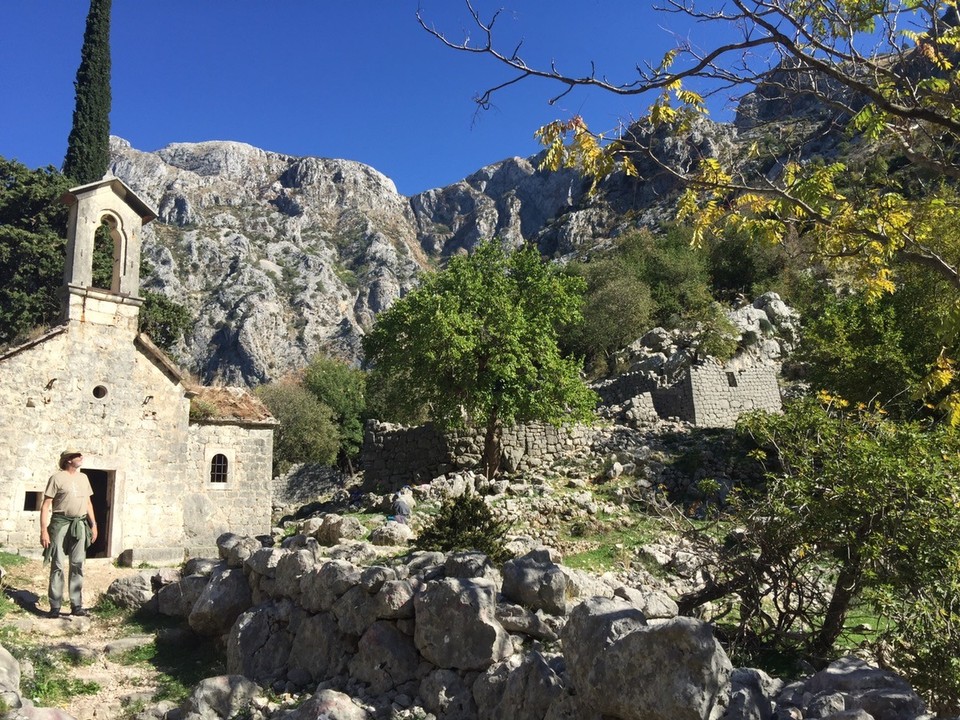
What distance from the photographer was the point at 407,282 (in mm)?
92562

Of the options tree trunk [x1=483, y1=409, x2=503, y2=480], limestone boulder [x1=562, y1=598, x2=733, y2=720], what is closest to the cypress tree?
tree trunk [x1=483, y1=409, x2=503, y2=480]

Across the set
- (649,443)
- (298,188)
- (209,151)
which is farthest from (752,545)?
(209,151)

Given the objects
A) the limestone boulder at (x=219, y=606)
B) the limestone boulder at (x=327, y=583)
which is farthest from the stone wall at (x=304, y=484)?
the limestone boulder at (x=327, y=583)

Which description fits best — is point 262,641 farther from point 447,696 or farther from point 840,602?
point 840,602

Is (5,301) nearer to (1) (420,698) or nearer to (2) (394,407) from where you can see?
(2) (394,407)

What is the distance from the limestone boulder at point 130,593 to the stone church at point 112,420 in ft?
9.66

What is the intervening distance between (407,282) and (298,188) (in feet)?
88.3

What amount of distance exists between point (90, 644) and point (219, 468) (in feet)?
30.2

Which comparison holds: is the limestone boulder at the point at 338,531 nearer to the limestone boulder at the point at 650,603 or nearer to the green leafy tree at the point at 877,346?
the limestone boulder at the point at 650,603

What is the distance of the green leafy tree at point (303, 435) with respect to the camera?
40.7 m

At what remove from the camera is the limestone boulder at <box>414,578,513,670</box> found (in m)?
5.86

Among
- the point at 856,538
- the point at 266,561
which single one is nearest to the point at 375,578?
the point at 266,561

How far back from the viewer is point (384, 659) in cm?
647

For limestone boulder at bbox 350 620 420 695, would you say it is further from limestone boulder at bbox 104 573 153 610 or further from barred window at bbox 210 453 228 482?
barred window at bbox 210 453 228 482
